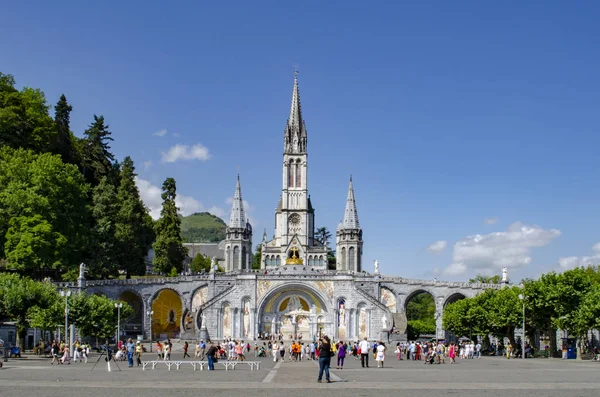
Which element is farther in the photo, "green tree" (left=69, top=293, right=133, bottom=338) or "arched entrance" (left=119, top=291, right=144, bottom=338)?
"arched entrance" (left=119, top=291, right=144, bottom=338)

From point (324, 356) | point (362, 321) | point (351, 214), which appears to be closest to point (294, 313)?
point (362, 321)

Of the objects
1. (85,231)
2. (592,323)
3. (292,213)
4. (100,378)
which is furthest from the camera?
(292,213)

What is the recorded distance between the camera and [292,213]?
4478 inches

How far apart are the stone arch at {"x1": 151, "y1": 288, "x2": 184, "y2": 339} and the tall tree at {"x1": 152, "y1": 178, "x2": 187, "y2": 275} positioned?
7574mm

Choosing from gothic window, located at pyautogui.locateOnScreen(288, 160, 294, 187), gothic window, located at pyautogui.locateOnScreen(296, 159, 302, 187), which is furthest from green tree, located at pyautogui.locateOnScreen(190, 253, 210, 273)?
gothic window, located at pyautogui.locateOnScreen(296, 159, 302, 187)

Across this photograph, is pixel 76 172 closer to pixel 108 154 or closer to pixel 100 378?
pixel 108 154

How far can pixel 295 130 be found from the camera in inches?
4604

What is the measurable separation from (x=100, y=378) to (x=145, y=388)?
190 inches

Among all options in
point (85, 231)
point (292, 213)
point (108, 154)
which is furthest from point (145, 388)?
point (292, 213)

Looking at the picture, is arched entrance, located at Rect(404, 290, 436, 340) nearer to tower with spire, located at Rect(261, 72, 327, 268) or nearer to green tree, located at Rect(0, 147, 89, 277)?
tower with spire, located at Rect(261, 72, 327, 268)

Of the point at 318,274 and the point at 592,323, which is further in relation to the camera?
the point at 318,274

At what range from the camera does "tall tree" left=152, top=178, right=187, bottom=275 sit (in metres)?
81.9

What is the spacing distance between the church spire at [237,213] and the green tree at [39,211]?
42.3m

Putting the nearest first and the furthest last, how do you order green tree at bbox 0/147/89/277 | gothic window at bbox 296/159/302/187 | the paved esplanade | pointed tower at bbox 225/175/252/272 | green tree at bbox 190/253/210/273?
the paved esplanade
green tree at bbox 0/147/89/277
pointed tower at bbox 225/175/252/272
green tree at bbox 190/253/210/273
gothic window at bbox 296/159/302/187
